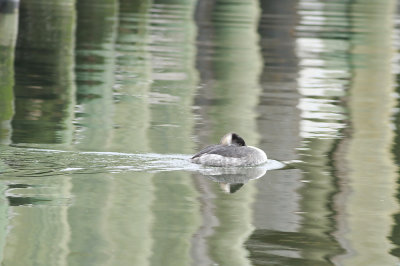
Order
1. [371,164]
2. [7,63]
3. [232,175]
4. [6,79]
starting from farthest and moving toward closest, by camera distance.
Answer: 1. [7,63]
2. [6,79]
3. [371,164]
4. [232,175]

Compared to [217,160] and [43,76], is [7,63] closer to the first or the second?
[43,76]

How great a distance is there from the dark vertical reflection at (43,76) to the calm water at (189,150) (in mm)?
46

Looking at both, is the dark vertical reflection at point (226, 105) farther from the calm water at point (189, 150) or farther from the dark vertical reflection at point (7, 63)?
the dark vertical reflection at point (7, 63)

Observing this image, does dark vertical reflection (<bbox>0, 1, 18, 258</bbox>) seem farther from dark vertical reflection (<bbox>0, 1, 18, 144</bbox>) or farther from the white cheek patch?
the white cheek patch

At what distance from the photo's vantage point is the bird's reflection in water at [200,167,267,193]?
37.5ft

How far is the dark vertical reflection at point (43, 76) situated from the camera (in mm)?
14056

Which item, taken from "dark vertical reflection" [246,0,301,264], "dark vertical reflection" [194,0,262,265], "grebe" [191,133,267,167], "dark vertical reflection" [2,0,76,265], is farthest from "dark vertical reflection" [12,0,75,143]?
"dark vertical reflection" [246,0,301,264]

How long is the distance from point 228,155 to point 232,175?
0.68 feet

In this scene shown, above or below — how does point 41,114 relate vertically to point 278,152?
below

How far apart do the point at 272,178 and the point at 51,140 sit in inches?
105

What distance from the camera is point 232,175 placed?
11.9m

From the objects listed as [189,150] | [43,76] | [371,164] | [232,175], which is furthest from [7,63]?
[232,175]

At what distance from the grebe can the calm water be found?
4.2 inches

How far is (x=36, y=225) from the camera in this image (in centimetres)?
947
